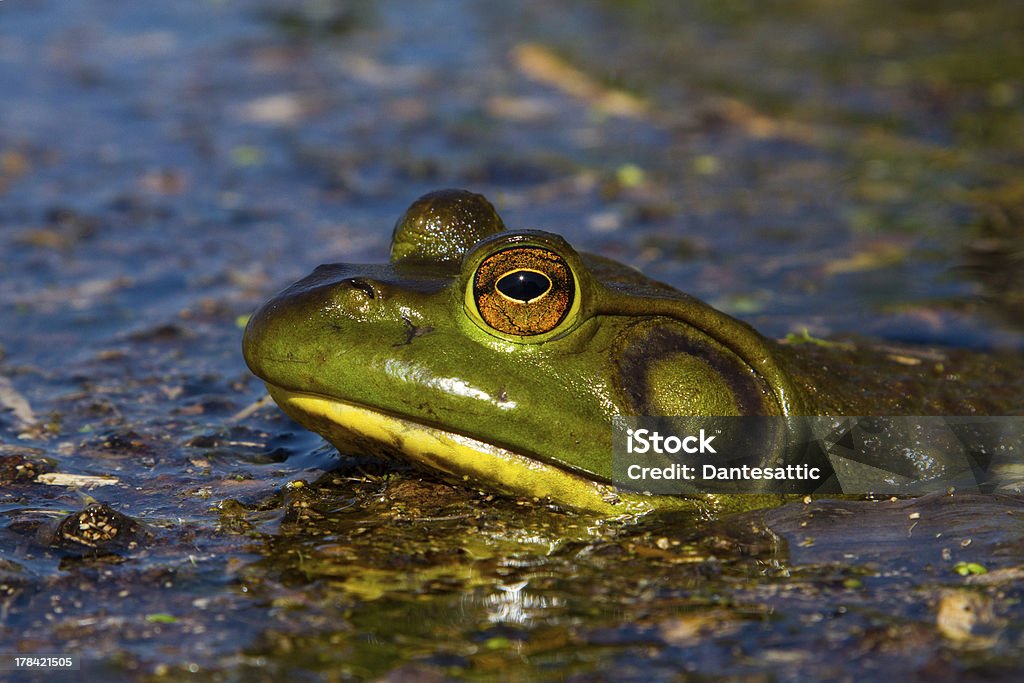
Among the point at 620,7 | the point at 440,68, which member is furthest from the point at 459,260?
the point at 620,7

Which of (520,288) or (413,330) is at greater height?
(520,288)

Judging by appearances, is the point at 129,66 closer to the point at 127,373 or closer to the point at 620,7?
the point at 620,7

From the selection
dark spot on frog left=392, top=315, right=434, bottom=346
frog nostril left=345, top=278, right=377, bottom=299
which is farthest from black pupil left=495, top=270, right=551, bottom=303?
frog nostril left=345, top=278, right=377, bottom=299

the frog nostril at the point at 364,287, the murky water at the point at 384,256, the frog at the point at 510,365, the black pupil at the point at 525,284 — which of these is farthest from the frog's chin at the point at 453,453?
the black pupil at the point at 525,284

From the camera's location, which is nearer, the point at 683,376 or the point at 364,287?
the point at 364,287

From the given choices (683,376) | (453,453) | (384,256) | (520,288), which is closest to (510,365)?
(520,288)

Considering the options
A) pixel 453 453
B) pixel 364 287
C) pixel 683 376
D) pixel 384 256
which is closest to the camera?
pixel 364 287

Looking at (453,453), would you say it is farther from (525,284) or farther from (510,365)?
(525,284)
